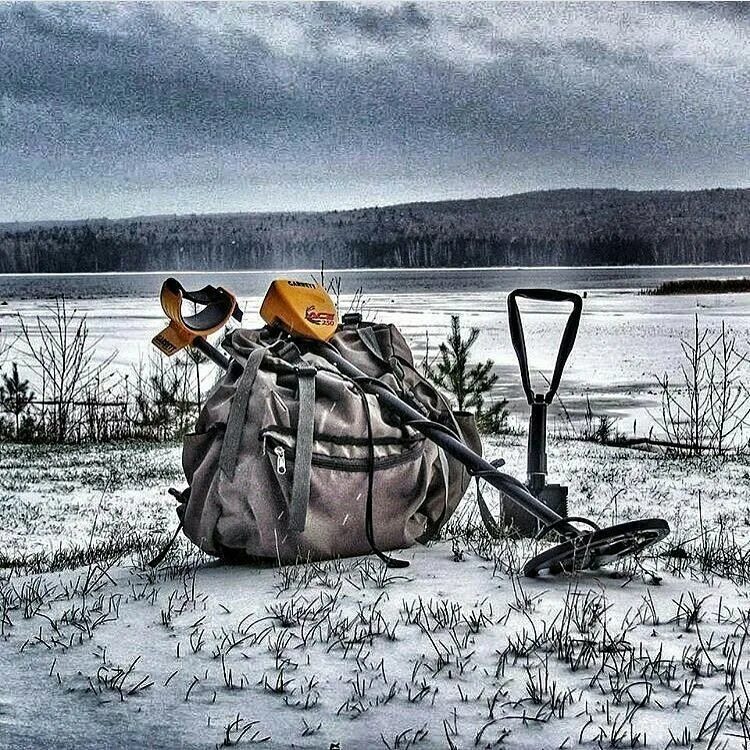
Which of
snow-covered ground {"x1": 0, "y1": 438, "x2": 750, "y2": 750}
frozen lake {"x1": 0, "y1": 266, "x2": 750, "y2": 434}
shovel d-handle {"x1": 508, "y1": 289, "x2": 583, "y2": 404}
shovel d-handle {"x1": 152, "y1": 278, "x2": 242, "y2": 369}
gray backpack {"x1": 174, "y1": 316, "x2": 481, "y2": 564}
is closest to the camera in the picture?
snow-covered ground {"x1": 0, "y1": 438, "x2": 750, "y2": 750}

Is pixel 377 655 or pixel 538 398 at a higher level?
pixel 538 398

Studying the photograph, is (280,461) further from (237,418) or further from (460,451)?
(460,451)

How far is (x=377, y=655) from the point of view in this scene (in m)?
2.68

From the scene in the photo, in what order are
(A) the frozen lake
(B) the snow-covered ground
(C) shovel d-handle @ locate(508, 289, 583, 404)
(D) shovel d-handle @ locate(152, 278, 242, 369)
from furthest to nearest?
(A) the frozen lake, (C) shovel d-handle @ locate(508, 289, 583, 404), (D) shovel d-handle @ locate(152, 278, 242, 369), (B) the snow-covered ground

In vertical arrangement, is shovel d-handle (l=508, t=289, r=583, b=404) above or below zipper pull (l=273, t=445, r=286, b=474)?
above

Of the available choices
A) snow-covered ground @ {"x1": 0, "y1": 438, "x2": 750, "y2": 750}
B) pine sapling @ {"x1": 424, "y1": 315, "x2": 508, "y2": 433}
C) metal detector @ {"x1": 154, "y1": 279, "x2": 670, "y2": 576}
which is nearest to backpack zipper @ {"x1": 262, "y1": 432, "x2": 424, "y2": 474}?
metal detector @ {"x1": 154, "y1": 279, "x2": 670, "y2": 576}

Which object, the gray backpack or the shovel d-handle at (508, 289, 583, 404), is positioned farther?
the shovel d-handle at (508, 289, 583, 404)

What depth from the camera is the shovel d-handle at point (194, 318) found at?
361 cm

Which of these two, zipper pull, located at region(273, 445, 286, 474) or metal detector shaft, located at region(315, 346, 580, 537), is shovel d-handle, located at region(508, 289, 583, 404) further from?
zipper pull, located at region(273, 445, 286, 474)

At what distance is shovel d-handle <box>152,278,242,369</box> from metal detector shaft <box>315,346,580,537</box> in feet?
1.24

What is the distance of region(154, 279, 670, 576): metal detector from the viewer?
3.15 meters

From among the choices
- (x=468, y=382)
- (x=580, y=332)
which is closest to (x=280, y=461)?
(x=468, y=382)

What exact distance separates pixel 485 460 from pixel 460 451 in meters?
0.11

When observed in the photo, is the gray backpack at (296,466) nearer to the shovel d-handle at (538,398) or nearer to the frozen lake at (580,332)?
the shovel d-handle at (538,398)
